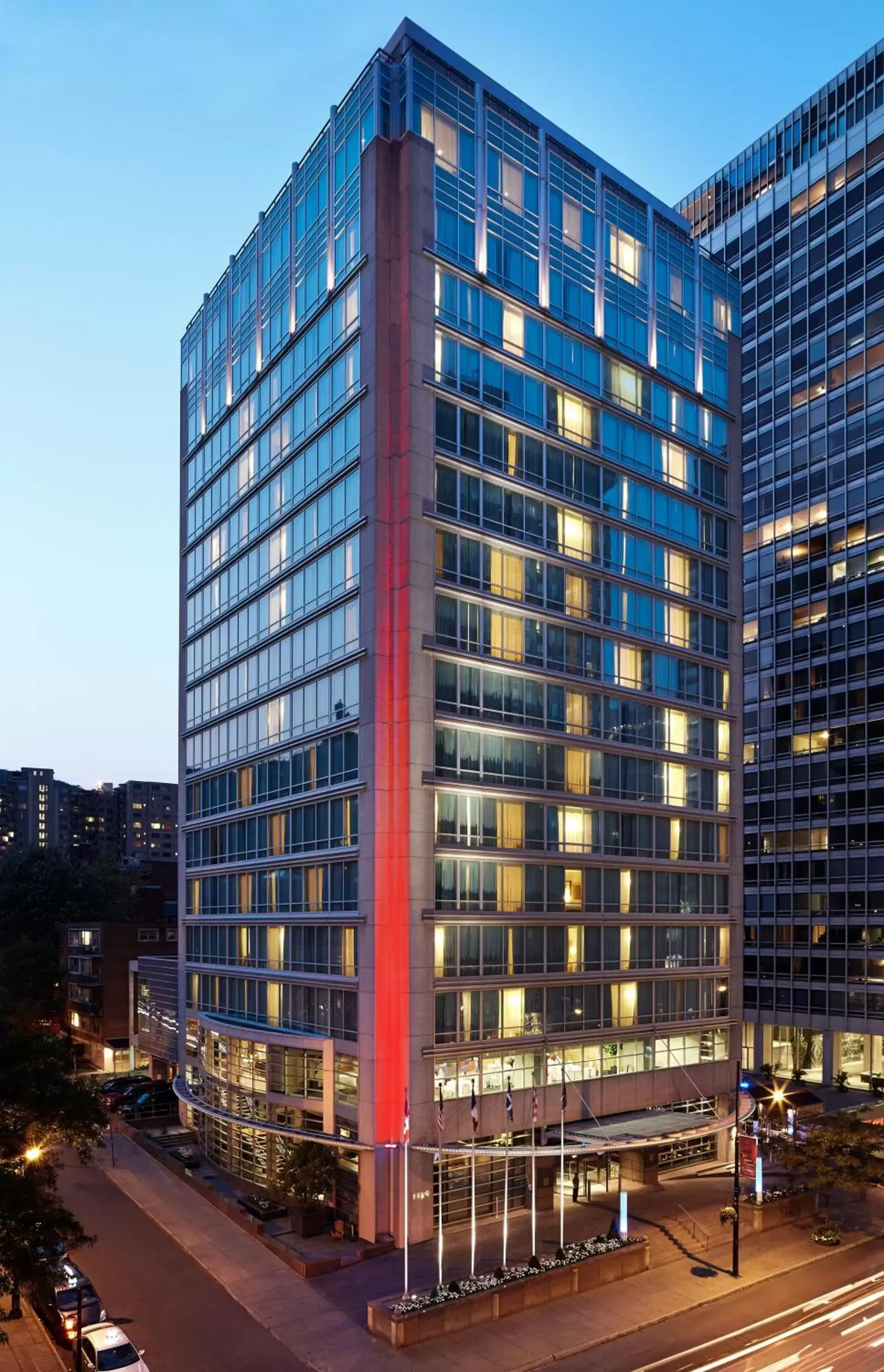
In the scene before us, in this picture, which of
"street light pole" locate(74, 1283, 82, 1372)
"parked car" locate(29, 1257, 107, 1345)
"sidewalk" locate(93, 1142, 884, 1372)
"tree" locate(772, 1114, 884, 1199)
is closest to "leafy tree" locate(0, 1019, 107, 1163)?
"parked car" locate(29, 1257, 107, 1345)

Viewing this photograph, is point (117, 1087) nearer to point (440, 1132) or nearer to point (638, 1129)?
point (440, 1132)

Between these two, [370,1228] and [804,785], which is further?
[804,785]

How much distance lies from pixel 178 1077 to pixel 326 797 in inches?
937

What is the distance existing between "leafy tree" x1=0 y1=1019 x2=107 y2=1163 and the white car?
18.7 ft

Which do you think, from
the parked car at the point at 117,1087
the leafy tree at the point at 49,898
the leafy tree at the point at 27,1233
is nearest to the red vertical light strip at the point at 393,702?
the leafy tree at the point at 27,1233

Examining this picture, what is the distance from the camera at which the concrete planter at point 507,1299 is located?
33.0m

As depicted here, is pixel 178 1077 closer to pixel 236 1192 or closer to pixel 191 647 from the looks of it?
pixel 236 1192

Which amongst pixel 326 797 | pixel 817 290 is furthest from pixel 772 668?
pixel 326 797

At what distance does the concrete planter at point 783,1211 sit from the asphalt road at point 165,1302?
68.0 ft

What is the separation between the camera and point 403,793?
144 feet

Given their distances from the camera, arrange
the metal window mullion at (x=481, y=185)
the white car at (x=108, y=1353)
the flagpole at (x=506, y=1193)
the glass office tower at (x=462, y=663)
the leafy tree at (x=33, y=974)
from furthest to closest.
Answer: the leafy tree at (x=33, y=974)
the metal window mullion at (x=481, y=185)
the glass office tower at (x=462, y=663)
the flagpole at (x=506, y=1193)
the white car at (x=108, y=1353)

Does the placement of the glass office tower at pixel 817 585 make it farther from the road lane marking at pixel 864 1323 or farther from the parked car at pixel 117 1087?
the parked car at pixel 117 1087

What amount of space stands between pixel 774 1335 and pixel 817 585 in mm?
62450

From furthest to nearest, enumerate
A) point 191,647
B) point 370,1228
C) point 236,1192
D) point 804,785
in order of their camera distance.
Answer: point 804,785 < point 191,647 < point 236,1192 < point 370,1228
